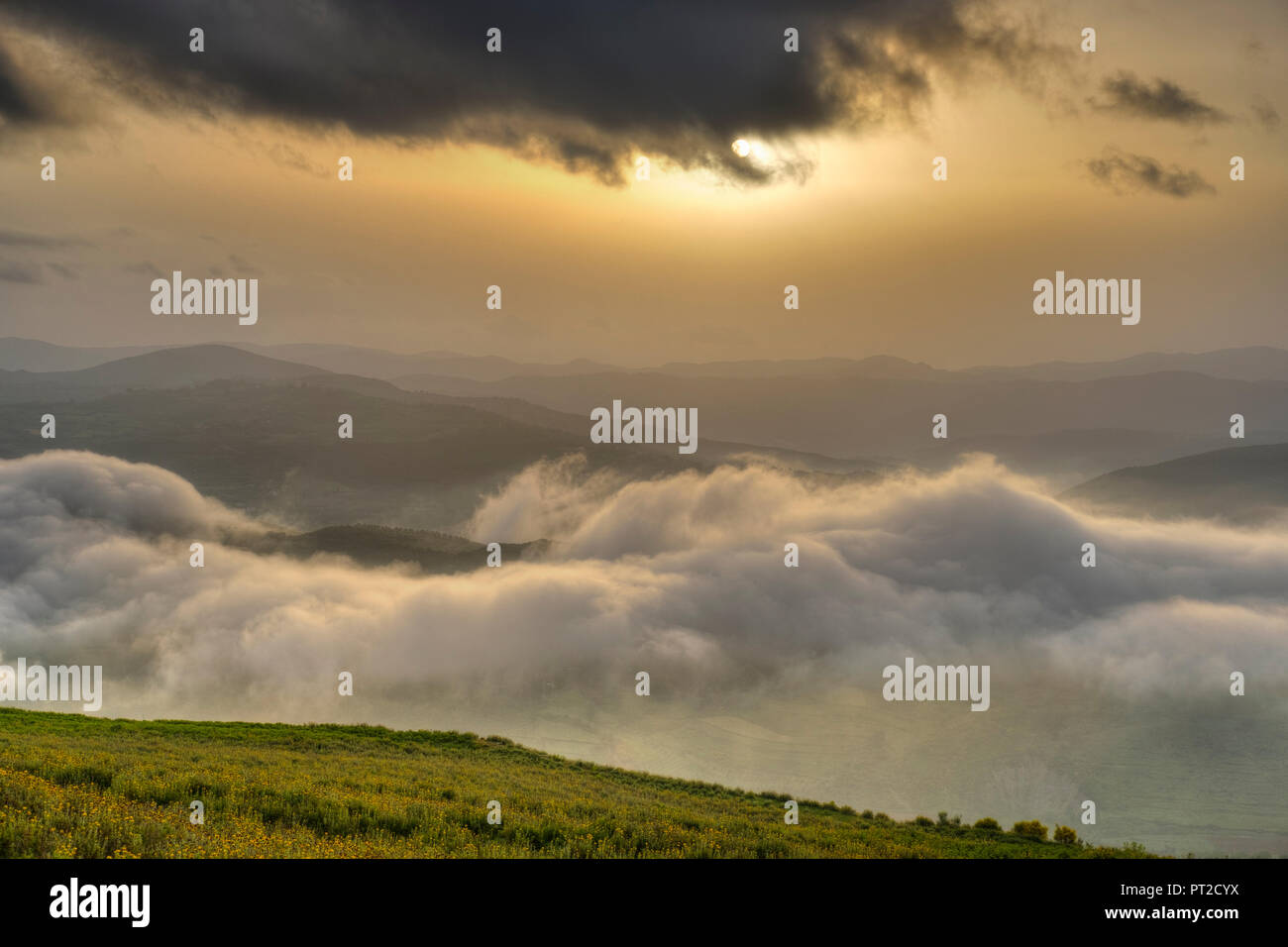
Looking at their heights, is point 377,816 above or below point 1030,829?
above

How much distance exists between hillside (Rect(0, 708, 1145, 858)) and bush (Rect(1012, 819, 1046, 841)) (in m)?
0.68

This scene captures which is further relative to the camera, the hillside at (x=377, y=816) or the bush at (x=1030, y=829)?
A: the bush at (x=1030, y=829)

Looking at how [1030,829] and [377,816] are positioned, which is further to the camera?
[1030,829]

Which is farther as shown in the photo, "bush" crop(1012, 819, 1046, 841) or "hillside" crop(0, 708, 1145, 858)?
"bush" crop(1012, 819, 1046, 841)

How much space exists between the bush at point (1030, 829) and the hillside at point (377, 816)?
68 centimetres

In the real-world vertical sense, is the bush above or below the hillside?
below

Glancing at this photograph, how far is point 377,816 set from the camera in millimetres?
17109

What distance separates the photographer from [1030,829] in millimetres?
29953

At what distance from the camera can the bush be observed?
29188 millimetres

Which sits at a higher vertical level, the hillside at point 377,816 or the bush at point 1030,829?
the hillside at point 377,816

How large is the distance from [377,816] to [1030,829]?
25024mm

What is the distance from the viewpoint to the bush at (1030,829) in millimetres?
29188
